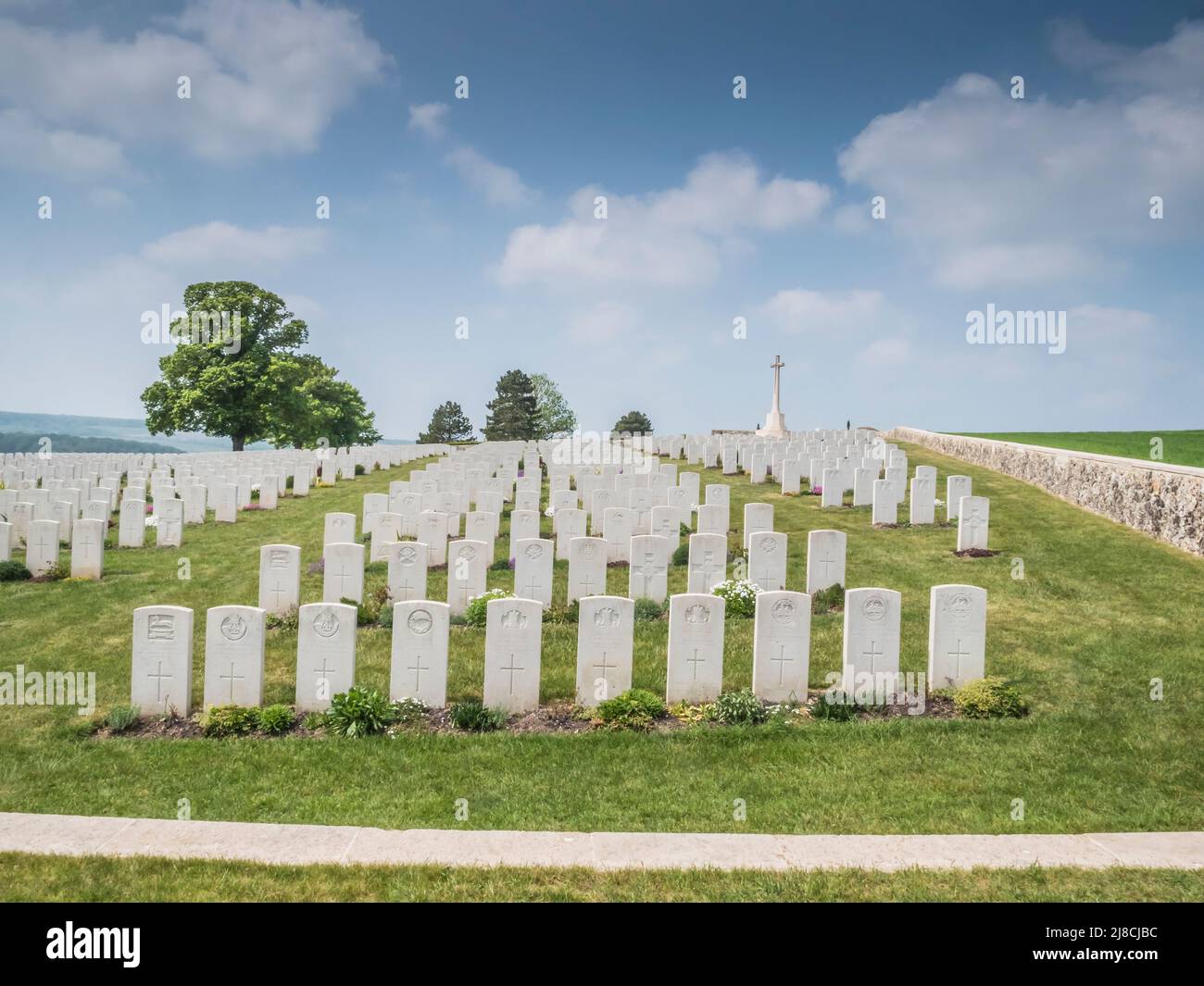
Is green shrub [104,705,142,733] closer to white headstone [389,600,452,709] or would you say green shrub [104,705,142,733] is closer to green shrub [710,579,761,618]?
white headstone [389,600,452,709]

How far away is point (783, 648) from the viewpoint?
Result: 849cm

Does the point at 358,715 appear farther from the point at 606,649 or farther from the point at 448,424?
the point at 448,424

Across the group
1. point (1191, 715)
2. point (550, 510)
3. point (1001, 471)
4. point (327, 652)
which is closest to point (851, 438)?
point (1001, 471)

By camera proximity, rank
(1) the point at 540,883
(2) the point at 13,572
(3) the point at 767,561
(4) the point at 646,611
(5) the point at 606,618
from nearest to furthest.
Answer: (1) the point at 540,883
(5) the point at 606,618
(4) the point at 646,611
(3) the point at 767,561
(2) the point at 13,572

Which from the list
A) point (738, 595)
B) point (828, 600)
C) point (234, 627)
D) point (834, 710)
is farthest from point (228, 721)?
point (828, 600)

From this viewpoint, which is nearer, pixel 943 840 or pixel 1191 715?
pixel 943 840

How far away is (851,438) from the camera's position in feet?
123

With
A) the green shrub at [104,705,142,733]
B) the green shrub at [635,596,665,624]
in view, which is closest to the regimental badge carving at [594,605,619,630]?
the green shrub at [635,596,665,624]

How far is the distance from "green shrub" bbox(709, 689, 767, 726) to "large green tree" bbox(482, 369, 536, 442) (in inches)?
2764

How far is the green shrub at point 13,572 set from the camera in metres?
14.8

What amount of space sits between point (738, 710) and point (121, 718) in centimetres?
607

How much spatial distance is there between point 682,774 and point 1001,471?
22742mm

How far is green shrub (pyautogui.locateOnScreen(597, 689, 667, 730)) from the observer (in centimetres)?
782

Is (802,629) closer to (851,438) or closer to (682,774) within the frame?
(682,774)
